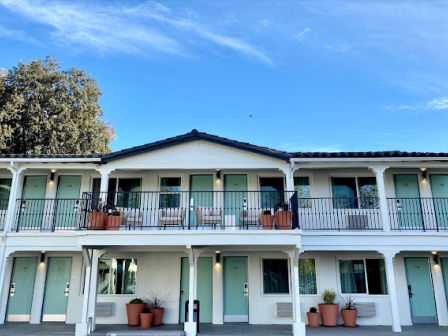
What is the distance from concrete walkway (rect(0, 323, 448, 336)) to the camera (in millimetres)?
9617

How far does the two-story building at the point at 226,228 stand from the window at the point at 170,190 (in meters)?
0.04

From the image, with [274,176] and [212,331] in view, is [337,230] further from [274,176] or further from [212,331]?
[212,331]

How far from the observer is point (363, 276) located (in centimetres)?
1184

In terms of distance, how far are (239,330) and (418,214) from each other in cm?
764

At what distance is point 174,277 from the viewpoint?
12.0 meters

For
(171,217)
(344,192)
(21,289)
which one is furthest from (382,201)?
(21,289)

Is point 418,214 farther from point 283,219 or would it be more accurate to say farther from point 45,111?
point 45,111

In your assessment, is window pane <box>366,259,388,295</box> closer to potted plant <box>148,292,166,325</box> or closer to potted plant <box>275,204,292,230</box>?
potted plant <box>275,204,292,230</box>

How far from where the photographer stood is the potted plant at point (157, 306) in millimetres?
11211

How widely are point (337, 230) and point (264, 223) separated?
3.31 m

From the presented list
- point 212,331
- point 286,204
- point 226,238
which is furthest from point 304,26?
point 212,331

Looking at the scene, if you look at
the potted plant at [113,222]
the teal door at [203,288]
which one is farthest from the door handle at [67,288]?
the teal door at [203,288]

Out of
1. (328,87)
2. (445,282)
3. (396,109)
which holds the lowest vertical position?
(445,282)

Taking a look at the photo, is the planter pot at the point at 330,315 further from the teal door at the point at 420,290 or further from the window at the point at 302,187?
the window at the point at 302,187
